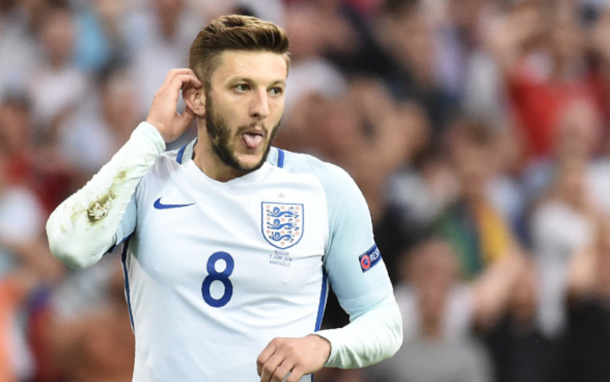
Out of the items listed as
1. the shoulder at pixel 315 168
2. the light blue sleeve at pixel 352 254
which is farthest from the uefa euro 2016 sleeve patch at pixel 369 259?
the shoulder at pixel 315 168

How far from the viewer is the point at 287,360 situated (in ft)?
8.26

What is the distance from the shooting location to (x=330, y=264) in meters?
3.02

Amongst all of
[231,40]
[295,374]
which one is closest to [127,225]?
[231,40]

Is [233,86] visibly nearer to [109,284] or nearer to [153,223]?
[153,223]

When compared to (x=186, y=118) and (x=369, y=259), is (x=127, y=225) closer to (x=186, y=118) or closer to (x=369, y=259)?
(x=186, y=118)

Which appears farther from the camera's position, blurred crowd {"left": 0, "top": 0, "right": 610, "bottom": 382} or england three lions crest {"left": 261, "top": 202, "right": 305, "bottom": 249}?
blurred crowd {"left": 0, "top": 0, "right": 610, "bottom": 382}

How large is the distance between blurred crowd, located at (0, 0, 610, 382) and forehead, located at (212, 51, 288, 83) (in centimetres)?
267

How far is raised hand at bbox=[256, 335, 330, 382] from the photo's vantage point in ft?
8.20

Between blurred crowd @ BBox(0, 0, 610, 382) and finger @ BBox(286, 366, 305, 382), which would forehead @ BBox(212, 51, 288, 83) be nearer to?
finger @ BBox(286, 366, 305, 382)

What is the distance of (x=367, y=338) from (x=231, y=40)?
1048mm

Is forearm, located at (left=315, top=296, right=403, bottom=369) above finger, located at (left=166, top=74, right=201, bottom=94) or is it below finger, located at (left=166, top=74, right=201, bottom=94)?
below

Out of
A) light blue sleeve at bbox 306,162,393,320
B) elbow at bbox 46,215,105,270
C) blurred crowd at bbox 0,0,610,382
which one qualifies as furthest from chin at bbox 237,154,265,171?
blurred crowd at bbox 0,0,610,382

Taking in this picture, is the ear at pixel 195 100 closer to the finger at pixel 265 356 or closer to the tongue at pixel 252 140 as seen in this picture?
the tongue at pixel 252 140

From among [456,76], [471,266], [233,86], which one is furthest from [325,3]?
[233,86]
